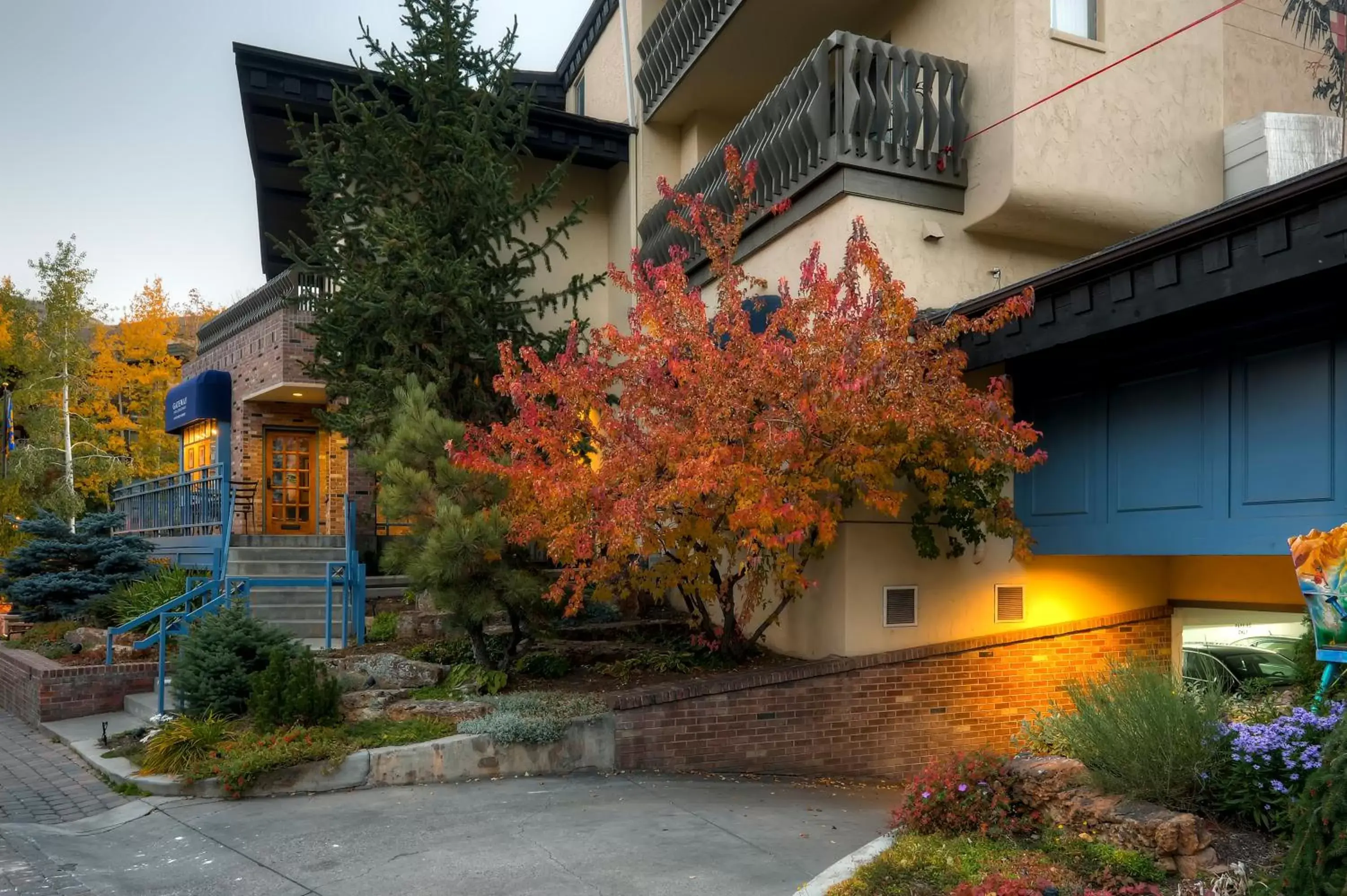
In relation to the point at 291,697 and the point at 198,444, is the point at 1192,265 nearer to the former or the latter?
the point at 291,697

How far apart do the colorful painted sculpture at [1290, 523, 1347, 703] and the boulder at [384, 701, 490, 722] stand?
678cm

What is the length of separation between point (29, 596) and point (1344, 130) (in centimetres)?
1878

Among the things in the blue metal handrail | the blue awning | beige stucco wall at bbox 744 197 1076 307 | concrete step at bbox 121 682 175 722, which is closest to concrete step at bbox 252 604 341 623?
concrete step at bbox 121 682 175 722

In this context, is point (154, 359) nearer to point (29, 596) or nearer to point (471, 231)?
point (29, 596)

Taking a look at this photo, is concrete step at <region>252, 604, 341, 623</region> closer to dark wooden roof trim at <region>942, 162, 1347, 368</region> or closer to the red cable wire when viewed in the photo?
dark wooden roof trim at <region>942, 162, 1347, 368</region>

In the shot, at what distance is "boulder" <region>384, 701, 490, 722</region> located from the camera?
9711mm

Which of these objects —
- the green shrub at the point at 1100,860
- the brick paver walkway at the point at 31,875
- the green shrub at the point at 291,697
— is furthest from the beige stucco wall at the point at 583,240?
the green shrub at the point at 1100,860

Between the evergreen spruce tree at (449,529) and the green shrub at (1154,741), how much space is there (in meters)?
5.63

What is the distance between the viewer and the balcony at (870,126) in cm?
1138

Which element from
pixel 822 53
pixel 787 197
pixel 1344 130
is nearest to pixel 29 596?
pixel 787 197

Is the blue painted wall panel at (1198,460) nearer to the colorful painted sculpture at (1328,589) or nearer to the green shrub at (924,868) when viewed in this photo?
the colorful painted sculpture at (1328,589)

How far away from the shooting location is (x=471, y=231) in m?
14.1

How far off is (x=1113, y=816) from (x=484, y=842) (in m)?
4.07

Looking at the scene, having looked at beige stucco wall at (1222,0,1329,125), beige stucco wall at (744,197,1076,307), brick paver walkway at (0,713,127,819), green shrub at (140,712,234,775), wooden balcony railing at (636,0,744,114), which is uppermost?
wooden balcony railing at (636,0,744,114)
